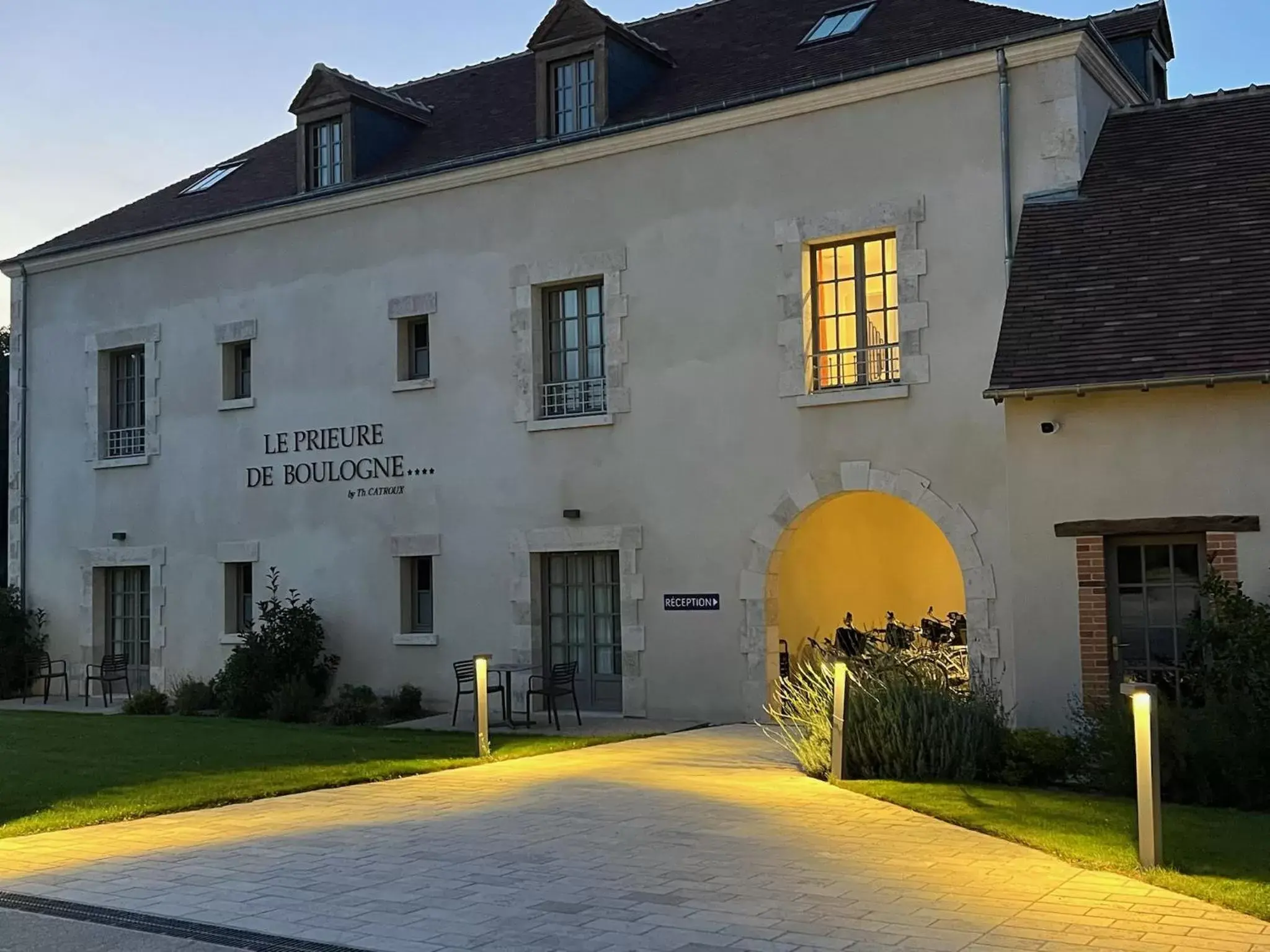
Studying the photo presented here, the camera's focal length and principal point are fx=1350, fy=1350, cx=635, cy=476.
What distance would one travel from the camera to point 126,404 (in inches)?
730

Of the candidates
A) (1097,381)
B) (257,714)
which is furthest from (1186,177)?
(257,714)

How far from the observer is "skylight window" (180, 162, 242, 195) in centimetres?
1942

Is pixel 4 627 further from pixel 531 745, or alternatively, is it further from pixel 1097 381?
pixel 1097 381

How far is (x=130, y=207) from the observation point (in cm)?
2000

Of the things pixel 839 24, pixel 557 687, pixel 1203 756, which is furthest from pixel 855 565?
pixel 1203 756

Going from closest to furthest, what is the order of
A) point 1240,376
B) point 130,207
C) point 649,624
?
point 1240,376, point 649,624, point 130,207

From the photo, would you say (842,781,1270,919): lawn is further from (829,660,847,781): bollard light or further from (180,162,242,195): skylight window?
(180,162,242,195): skylight window

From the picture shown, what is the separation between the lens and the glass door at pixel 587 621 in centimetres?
1455

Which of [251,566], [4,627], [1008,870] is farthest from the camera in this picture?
[4,627]

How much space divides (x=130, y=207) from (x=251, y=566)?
6.46 meters

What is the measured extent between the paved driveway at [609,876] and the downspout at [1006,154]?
225 inches

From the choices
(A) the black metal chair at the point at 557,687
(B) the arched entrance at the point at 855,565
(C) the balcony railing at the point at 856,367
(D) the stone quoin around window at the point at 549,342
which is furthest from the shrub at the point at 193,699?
(C) the balcony railing at the point at 856,367

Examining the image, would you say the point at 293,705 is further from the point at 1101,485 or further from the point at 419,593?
the point at 1101,485

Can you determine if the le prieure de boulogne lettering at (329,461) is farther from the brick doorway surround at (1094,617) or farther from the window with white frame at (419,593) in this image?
the brick doorway surround at (1094,617)
